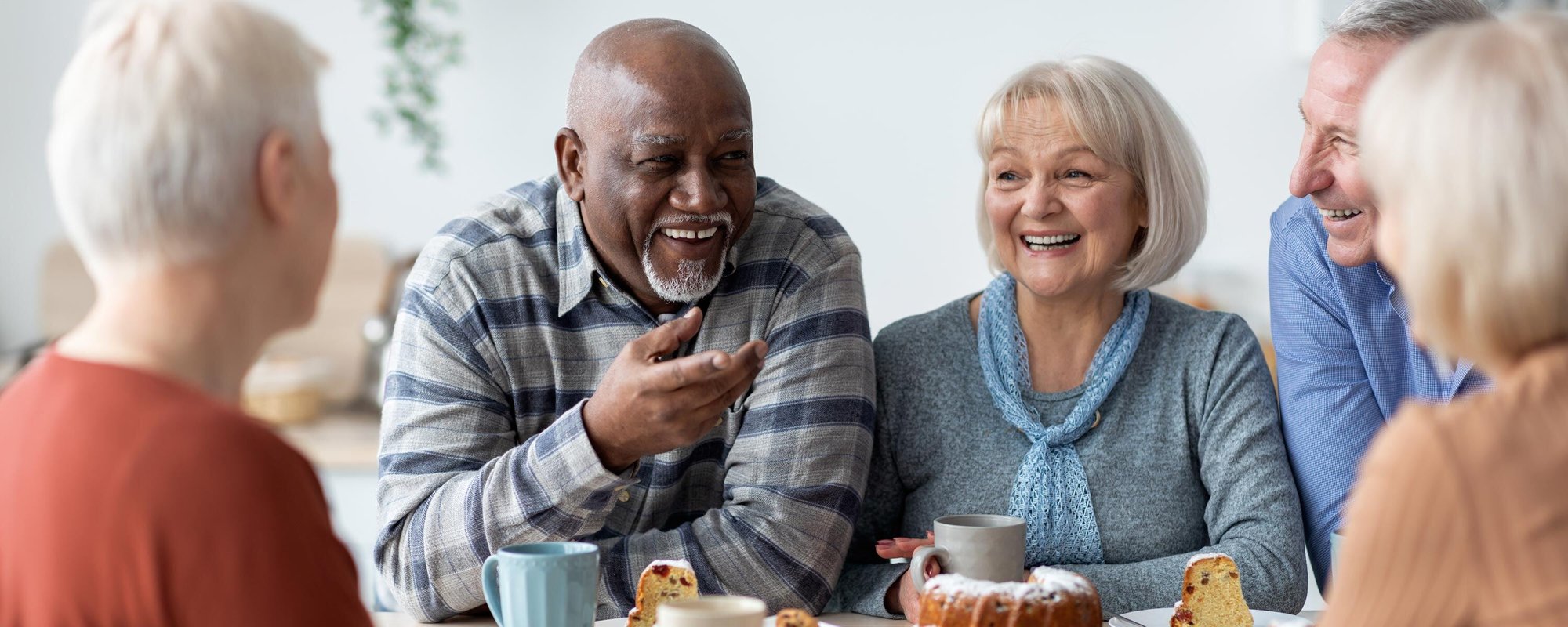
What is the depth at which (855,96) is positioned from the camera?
3480mm

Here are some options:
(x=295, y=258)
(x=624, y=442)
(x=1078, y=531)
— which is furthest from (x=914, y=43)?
(x=295, y=258)

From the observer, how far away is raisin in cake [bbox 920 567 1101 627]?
1.03 meters

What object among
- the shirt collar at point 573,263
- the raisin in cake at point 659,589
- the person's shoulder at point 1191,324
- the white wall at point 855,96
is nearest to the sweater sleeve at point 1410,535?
the raisin in cake at point 659,589

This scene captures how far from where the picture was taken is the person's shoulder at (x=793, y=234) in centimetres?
175

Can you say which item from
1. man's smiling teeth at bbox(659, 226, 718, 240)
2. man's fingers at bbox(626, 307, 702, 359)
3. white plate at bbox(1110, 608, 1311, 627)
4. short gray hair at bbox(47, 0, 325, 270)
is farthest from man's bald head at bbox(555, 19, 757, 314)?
short gray hair at bbox(47, 0, 325, 270)

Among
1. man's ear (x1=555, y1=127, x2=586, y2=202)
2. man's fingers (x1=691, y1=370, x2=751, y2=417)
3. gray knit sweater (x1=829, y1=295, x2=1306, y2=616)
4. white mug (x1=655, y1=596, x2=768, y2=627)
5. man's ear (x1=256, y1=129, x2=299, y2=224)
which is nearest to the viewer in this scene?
man's ear (x1=256, y1=129, x2=299, y2=224)

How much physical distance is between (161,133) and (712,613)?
508 mm

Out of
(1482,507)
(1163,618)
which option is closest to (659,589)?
(1163,618)

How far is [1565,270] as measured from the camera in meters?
0.73

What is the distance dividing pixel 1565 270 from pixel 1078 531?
971 millimetres

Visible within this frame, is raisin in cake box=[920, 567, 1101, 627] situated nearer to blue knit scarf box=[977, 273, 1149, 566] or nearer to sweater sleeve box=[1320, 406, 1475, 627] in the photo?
sweater sleeve box=[1320, 406, 1475, 627]

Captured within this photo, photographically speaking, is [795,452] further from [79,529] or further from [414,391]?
[79,529]

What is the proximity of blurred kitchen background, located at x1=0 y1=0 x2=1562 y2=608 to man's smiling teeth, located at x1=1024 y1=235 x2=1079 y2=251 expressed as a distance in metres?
1.73

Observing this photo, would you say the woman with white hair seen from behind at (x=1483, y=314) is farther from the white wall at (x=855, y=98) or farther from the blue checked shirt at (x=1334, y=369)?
the white wall at (x=855, y=98)
